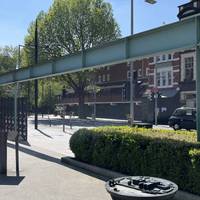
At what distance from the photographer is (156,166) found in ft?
29.2

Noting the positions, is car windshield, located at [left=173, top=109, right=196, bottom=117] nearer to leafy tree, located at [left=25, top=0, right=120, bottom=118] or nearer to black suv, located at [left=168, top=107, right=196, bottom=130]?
black suv, located at [left=168, top=107, right=196, bottom=130]

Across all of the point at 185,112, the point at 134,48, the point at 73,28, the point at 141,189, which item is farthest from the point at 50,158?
the point at 73,28

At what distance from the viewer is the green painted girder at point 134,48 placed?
9727 millimetres

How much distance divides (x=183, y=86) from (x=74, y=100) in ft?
109

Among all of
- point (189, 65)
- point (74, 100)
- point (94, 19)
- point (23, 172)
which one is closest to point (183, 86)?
point (189, 65)

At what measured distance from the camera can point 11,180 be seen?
10.3 metres

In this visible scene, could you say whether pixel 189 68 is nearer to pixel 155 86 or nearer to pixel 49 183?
pixel 155 86

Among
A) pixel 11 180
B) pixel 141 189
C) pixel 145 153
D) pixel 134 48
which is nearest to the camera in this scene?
pixel 141 189

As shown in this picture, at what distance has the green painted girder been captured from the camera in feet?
31.9

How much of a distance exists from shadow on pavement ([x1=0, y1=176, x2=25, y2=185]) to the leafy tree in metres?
42.1

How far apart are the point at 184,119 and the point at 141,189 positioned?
29025mm

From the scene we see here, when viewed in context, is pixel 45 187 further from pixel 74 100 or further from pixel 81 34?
pixel 74 100

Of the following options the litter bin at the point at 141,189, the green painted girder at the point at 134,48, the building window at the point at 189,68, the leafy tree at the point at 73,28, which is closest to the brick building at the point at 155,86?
the building window at the point at 189,68

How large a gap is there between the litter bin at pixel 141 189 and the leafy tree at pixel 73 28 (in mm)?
47279
